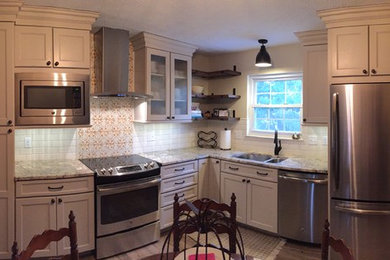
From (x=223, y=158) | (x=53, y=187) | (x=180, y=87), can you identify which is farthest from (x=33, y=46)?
(x=223, y=158)

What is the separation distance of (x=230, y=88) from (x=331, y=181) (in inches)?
87.1

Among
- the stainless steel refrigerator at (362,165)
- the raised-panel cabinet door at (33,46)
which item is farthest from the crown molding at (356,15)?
the raised-panel cabinet door at (33,46)

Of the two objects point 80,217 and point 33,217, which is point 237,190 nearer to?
point 80,217

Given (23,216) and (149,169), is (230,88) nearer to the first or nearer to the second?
(149,169)

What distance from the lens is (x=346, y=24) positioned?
2.62 metres

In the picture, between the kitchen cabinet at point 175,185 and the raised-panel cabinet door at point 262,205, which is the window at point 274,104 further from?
the kitchen cabinet at point 175,185

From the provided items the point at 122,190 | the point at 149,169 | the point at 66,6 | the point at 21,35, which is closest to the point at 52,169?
the point at 122,190

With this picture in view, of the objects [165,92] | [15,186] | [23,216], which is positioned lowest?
[23,216]

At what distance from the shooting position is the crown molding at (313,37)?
3107 millimetres

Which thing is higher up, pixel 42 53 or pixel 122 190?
pixel 42 53

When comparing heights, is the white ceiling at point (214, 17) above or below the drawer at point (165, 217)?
above

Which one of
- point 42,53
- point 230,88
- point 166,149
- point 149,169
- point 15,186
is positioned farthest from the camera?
point 230,88

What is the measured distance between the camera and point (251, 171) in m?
3.38

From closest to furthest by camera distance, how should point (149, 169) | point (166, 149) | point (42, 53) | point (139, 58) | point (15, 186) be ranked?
point (15, 186) < point (42, 53) < point (149, 169) < point (139, 58) < point (166, 149)
